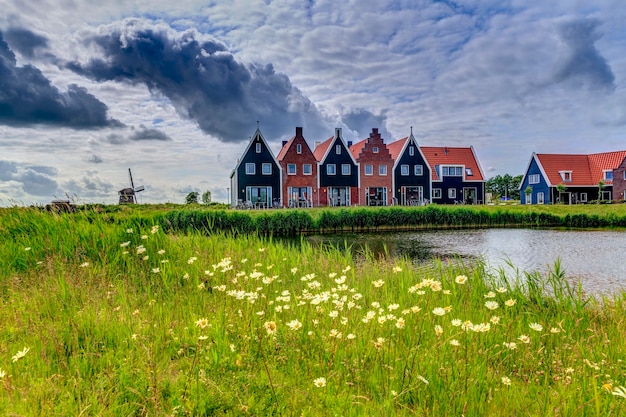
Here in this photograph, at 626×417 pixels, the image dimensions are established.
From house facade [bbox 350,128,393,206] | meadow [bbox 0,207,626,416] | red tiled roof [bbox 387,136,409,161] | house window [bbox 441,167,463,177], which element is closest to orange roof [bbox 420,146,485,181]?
house window [bbox 441,167,463,177]

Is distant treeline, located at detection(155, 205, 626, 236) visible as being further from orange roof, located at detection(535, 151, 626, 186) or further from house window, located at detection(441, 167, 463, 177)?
orange roof, located at detection(535, 151, 626, 186)

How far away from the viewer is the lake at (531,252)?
1013 cm

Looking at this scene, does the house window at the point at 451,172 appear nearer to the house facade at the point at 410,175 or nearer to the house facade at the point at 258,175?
the house facade at the point at 410,175

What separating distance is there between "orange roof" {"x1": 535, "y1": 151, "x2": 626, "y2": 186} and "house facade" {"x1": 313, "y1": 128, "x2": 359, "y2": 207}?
83.6 feet

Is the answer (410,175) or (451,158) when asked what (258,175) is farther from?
(451,158)

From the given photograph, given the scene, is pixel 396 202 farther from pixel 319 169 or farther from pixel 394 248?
pixel 394 248

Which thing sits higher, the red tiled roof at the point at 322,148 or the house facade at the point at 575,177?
the red tiled roof at the point at 322,148

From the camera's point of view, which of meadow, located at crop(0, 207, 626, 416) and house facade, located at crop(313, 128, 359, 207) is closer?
meadow, located at crop(0, 207, 626, 416)

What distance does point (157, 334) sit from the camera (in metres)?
3.33

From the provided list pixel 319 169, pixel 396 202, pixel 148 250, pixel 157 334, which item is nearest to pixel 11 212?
pixel 148 250

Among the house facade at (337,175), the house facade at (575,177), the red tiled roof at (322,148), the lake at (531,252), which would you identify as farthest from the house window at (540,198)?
the lake at (531,252)

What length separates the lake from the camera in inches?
399

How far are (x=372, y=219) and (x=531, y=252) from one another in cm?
1180

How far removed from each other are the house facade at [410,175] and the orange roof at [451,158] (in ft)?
6.65
